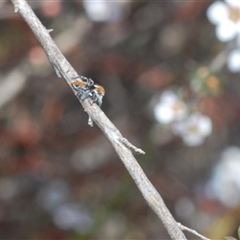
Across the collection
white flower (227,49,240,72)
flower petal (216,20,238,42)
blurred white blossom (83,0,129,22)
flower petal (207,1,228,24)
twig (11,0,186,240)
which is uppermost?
blurred white blossom (83,0,129,22)

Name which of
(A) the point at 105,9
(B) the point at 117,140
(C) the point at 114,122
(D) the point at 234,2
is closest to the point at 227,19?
(D) the point at 234,2

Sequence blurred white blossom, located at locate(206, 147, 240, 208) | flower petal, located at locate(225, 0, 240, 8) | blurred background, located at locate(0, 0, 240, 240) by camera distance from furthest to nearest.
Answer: blurred white blossom, located at locate(206, 147, 240, 208) < blurred background, located at locate(0, 0, 240, 240) < flower petal, located at locate(225, 0, 240, 8)

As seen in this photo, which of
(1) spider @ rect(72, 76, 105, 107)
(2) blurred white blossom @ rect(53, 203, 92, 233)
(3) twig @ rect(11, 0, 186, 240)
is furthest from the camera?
(2) blurred white blossom @ rect(53, 203, 92, 233)

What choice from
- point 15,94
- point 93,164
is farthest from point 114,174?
point 15,94

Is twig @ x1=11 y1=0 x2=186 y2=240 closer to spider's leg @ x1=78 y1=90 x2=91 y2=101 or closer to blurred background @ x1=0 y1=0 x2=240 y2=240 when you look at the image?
spider's leg @ x1=78 y1=90 x2=91 y2=101

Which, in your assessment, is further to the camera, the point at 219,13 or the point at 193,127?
the point at 193,127

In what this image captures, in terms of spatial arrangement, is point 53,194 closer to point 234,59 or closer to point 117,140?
point 234,59

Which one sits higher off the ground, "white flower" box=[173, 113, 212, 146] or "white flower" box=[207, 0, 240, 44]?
"white flower" box=[207, 0, 240, 44]

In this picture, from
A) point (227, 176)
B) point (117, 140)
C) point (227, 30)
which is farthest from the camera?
point (227, 176)

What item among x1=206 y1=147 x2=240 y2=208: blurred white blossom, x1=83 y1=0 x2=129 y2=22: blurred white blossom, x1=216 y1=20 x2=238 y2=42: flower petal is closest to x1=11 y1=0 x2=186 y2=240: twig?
x1=216 y1=20 x2=238 y2=42: flower petal
